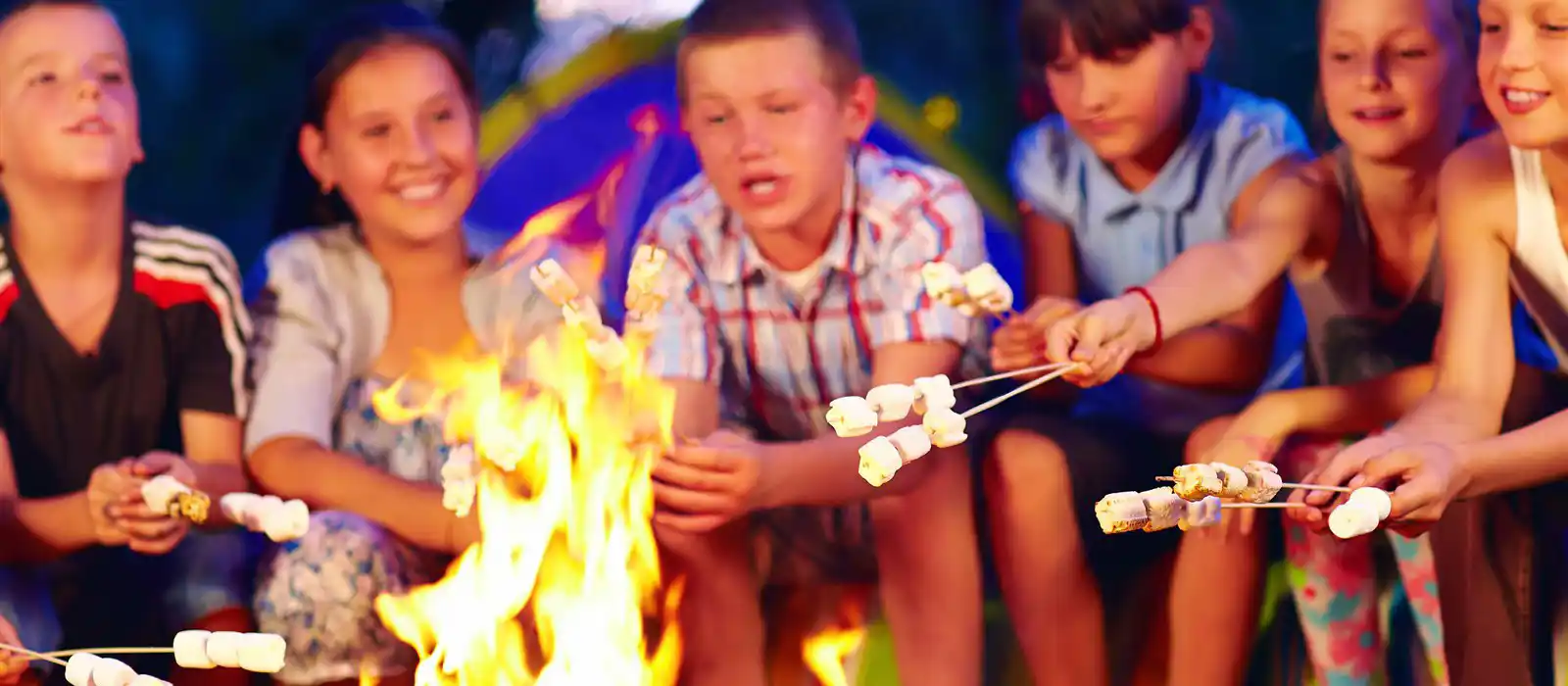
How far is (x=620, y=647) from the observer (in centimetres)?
220

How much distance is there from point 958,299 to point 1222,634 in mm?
510

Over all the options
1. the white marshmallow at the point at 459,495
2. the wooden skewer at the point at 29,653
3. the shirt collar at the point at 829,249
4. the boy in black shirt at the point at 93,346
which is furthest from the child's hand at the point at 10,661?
the shirt collar at the point at 829,249

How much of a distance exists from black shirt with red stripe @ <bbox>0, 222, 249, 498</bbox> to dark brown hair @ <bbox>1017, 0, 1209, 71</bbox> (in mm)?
1107

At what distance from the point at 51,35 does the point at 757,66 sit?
913 millimetres

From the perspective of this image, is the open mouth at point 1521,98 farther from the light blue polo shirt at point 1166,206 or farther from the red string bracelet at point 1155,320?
the red string bracelet at point 1155,320

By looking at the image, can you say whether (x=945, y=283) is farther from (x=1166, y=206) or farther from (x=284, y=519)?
(x=284, y=519)

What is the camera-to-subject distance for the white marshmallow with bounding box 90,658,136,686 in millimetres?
1892

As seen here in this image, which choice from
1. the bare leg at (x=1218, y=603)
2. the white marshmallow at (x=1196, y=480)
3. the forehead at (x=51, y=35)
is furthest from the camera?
the forehead at (x=51, y=35)

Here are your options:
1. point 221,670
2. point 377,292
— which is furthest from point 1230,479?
point 221,670

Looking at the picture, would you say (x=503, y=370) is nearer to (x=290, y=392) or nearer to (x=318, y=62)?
(x=290, y=392)

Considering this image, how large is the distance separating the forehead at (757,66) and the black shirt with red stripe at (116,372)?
2.32 feet

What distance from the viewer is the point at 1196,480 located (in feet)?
5.62

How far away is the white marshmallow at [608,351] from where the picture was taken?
7.16 feet

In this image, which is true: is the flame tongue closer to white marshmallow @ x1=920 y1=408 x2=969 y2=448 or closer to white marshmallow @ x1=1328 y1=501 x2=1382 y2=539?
white marshmallow @ x1=920 y1=408 x2=969 y2=448
